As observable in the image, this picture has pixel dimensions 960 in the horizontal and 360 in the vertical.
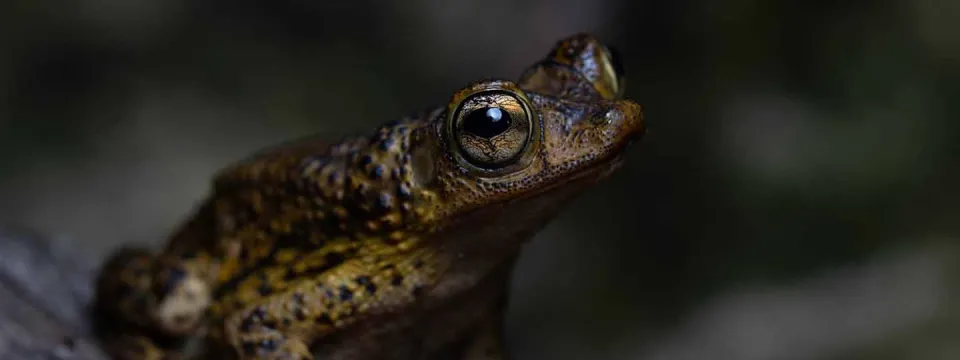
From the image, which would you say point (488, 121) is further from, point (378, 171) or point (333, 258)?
point (333, 258)

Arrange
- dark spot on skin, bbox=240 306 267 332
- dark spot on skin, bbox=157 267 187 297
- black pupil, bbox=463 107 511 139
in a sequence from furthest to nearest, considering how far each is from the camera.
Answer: dark spot on skin, bbox=157 267 187 297 → dark spot on skin, bbox=240 306 267 332 → black pupil, bbox=463 107 511 139

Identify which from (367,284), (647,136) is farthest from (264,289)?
(647,136)

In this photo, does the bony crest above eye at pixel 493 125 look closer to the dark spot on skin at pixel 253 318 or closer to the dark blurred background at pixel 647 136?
the dark spot on skin at pixel 253 318

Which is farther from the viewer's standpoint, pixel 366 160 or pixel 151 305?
pixel 151 305

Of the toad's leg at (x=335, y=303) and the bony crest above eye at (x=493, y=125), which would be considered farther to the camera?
the toad's leg at (x=335, y=303)

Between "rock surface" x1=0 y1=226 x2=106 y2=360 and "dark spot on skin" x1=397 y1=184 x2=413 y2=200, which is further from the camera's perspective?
"rock surface" x1=0 y1=226 x2=106 y2=360

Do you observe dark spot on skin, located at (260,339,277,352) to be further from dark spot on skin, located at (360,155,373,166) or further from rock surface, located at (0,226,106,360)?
rock surface, located at (0,226,106,360)

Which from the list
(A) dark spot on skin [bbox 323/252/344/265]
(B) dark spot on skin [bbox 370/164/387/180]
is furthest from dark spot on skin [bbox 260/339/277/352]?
(B) dark spot on skin [bbox 370/164/387/180]

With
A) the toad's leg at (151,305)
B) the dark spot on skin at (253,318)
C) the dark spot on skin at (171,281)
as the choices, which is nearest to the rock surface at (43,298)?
the toad's leg at (151,305)

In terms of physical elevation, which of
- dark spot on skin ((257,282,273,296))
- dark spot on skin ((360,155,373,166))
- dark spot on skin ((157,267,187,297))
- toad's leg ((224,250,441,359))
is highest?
dark spot on skin ((360,155,373,166))
